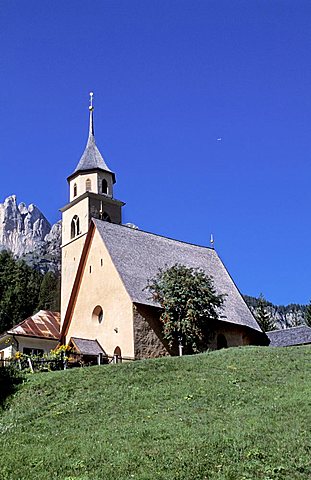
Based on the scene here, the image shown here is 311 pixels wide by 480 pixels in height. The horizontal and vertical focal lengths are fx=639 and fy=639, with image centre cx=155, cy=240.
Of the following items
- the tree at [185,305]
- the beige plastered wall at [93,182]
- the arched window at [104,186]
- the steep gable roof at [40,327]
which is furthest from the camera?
the arched window at [104,186]

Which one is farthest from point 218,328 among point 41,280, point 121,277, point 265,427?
point 41,280

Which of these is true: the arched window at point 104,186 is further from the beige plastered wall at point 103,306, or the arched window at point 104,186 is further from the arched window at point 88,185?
the beige plastered wall at point 103,306

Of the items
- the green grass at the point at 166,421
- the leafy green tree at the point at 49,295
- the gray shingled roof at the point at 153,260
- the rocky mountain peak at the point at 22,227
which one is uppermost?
the rocky mountain peak at the point at 22,227

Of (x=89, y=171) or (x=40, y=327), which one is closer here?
(x=40, y=327)

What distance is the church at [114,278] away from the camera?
36.6m

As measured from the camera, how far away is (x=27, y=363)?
1186 inches

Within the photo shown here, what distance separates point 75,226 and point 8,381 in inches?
958

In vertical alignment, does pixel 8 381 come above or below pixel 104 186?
below

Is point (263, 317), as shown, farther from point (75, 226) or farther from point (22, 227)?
point (22, 227)

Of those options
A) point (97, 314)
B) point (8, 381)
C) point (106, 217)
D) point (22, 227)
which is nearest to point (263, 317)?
point (106, 217)

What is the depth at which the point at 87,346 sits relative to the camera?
37.7 meters

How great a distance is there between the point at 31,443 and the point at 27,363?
42.6ft

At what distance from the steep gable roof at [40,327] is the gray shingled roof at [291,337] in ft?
56.5

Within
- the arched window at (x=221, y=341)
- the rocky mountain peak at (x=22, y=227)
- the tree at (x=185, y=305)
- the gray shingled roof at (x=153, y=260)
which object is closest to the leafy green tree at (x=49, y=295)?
the gray shingled roof at (x=153, y=260)
